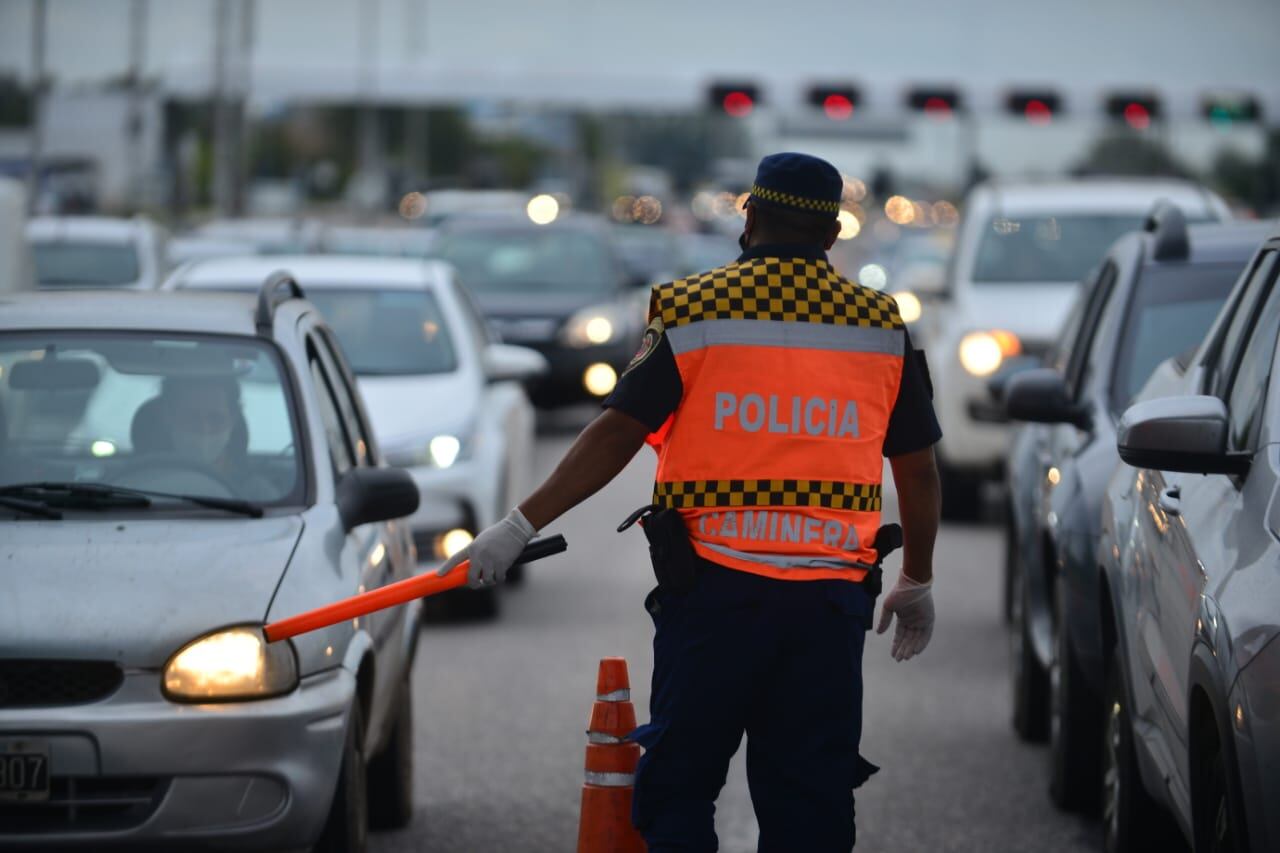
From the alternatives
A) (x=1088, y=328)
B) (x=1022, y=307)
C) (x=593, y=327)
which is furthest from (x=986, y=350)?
(x=593, y=327)

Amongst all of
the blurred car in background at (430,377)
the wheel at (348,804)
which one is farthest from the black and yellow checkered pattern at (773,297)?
the blurred car in background at (430,377)

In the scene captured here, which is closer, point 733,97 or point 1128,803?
point 1128,803

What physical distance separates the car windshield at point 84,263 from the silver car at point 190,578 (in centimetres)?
1100

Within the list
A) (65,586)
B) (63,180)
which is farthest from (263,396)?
(63,180)

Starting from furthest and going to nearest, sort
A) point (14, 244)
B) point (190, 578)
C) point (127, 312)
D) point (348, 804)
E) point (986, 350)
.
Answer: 1. point (14, 244)
2. point (986, 350)
3. point (127, 312)
4. point (348, 804)
5. point (190, 578)

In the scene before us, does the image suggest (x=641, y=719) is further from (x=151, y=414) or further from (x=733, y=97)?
(x=733, y=97)

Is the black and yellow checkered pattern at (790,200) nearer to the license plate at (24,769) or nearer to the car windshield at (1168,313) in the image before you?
the license plate at (24,769)

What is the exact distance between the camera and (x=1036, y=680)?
8.23 meters

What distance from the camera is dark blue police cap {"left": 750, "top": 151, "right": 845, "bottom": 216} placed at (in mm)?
4695

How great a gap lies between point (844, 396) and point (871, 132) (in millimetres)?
128376

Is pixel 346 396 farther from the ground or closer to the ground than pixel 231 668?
farther from the ground

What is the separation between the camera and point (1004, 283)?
14.6 meters

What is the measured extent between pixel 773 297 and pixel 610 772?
41.6 inches

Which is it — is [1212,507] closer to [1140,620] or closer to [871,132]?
[1140,620]
